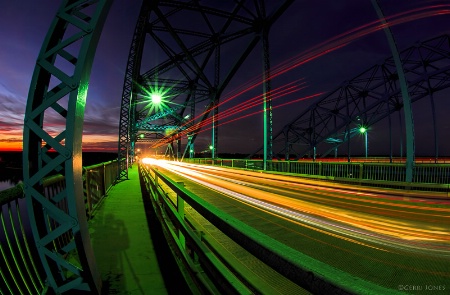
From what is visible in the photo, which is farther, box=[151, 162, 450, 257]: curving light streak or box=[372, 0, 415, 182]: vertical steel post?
box=[372, 0, 415, 182]: vertical steel post

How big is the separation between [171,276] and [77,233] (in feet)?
5.31

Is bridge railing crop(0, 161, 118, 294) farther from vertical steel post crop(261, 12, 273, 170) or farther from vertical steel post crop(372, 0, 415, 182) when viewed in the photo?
vertical steel post crop(372, 0, 415, 182)

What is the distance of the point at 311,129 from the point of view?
56062 millimetres

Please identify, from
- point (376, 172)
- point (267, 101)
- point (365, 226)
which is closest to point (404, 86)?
point (376, 172)

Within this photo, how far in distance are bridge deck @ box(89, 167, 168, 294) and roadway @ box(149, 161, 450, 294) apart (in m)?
1.37

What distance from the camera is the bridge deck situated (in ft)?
12.4

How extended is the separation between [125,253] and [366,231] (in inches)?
197

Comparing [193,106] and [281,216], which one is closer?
[281,216]

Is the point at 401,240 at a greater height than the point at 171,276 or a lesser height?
greater

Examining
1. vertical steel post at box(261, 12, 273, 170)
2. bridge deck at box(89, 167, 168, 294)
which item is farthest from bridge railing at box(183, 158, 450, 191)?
bridge deck at box(89, 167, 168, 294)

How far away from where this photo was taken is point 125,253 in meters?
4.90

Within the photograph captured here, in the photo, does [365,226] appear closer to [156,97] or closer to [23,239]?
[23,239]

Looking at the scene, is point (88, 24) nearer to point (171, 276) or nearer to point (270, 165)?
point (171, 276)

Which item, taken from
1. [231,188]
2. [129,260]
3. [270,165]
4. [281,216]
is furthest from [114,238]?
[270,165]
